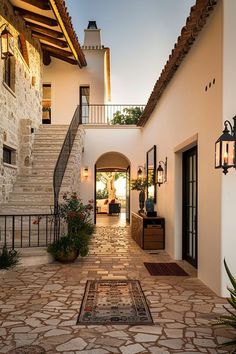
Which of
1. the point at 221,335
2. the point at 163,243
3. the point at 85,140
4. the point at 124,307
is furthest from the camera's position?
the point at 85,140

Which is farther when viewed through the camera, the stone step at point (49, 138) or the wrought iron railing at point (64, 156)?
the stone step at point (49, 138)

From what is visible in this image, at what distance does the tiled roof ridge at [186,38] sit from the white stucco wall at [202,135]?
101mm

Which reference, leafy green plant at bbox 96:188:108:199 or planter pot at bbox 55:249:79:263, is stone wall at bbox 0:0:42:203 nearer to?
planter pot at bbox 55:249:79:263

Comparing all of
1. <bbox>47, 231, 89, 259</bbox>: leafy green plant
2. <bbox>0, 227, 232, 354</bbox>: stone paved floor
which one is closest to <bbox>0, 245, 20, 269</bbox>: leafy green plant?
<bbox>0, 227, 232, 354</bbox>: stone paved floor

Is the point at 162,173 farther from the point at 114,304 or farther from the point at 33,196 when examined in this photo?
the point at 114,304

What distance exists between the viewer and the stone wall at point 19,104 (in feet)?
30.7

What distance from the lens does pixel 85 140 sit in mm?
14211

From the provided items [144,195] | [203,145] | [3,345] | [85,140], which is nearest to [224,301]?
[203,145]

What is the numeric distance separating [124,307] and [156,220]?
14.7 ft

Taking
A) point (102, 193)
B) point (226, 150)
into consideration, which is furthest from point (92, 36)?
point (226, 150)

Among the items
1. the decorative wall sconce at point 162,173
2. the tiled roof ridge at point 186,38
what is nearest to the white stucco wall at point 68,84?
the tiled roof ridge at point 186,38

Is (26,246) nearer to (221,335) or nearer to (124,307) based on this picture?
(124,307)

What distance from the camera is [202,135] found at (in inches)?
220

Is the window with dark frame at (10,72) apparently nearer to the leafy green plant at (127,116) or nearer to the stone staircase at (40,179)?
the stone staircase at (40,179)
